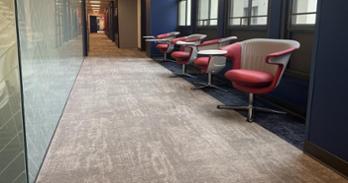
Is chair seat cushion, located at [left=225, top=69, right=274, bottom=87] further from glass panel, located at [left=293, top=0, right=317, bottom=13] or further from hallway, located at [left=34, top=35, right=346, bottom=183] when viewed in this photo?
glass panel, located at [left=293, top=0, right=317, bottom=13]

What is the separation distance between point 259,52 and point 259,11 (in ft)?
4.54

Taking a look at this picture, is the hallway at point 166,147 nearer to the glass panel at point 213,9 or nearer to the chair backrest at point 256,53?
the chair backrest at point 256,53

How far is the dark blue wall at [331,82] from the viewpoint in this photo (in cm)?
215

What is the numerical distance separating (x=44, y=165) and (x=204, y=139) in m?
1.37

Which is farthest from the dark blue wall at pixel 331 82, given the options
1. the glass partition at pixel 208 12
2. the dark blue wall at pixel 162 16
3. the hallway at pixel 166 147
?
the dark blue wall at pixel 162 16

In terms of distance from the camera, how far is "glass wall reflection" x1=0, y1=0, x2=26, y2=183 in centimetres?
160

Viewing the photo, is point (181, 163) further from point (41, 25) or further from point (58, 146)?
point (41, 25)

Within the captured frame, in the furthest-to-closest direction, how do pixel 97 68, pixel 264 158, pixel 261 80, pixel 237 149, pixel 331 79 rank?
pixel 97 68 → pixel 261 80 → pixel 237 149 → pixel 264 158 → pixel 331 79

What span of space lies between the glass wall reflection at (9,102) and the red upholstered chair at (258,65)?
2.31 meters

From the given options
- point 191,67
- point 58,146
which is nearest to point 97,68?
point 191,67

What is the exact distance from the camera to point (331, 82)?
2.25 meters

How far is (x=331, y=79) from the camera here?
225 centimetres

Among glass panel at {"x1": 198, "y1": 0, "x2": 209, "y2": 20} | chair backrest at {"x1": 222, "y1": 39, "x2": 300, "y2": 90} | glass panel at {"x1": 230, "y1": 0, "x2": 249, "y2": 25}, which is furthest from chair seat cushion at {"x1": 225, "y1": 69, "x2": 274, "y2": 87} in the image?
glass panel at {"x1": 198, "y1": 0, "x2": 209, "y2": 20}

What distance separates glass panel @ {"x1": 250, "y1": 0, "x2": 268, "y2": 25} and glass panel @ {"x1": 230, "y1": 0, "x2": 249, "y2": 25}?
0.23 m
